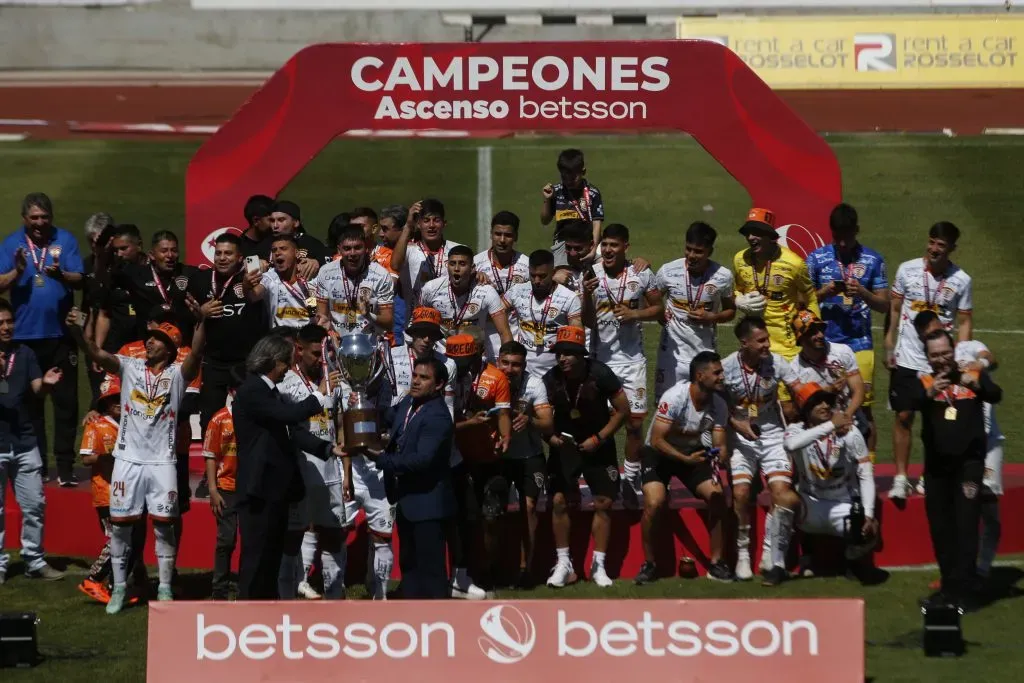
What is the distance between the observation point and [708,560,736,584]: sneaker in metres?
12.0

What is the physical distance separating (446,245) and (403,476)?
338cm

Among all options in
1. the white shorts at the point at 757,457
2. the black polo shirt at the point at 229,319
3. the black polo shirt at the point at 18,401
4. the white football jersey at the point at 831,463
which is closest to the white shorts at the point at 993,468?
the white football jersey at the point at 831,463

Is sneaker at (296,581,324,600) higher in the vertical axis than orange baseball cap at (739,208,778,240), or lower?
lower

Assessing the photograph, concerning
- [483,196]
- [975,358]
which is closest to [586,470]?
[975,358]

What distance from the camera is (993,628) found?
11.0m

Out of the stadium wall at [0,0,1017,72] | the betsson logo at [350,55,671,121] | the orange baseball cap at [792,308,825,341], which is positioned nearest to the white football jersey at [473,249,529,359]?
the betsson logo at [350,55,671,121]

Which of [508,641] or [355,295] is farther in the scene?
[355,295]

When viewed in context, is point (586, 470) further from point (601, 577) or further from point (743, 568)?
point (743, 568)

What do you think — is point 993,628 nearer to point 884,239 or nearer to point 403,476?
point 403,476

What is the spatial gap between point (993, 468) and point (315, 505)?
459 cm

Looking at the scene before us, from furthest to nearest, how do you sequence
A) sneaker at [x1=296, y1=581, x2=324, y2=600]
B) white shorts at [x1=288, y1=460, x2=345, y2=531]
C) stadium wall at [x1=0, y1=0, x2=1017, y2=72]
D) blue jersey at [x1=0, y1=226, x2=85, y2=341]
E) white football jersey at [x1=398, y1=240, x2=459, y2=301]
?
stadium wall at [x1=0, y1=0, x2=1017, y2=72] < blue jersey at [x1=0, y1=226, x2=85, y2=341] < white football jersey at [x1=398, y1=240, x2=459, y2=301] < sneaker at [x1=296, y1=581, x2=324, y2=600] < white shorts at [x1=288, y1=460, x2=345, y2=531]

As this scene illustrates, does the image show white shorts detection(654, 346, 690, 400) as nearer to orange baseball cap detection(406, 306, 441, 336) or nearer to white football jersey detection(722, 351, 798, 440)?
white football jersey detection(722, 351, 798, 440)

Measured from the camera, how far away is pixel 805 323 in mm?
12344

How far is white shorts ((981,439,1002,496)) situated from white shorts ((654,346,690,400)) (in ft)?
7.44
